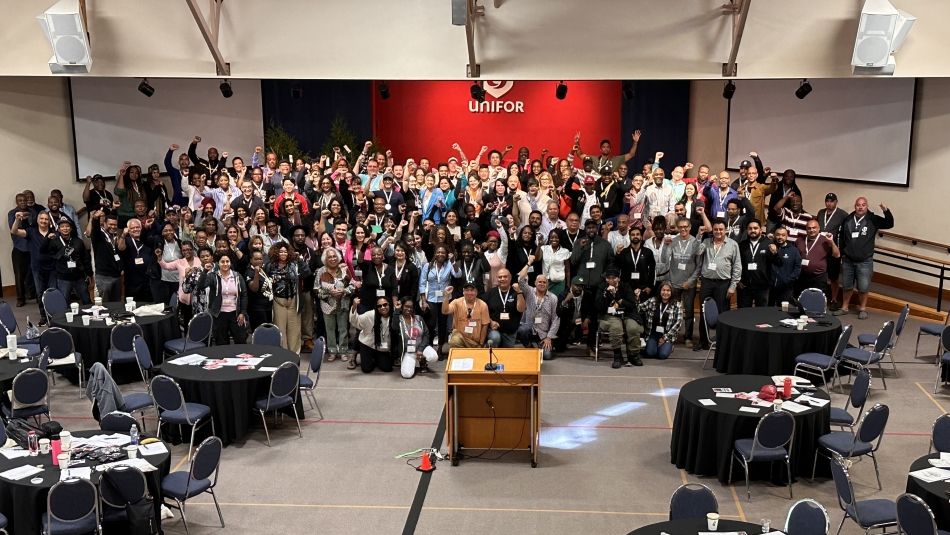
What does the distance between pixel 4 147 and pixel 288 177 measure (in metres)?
4.49

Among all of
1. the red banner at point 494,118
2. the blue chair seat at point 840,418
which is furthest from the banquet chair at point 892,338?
the red banner at point 494,118

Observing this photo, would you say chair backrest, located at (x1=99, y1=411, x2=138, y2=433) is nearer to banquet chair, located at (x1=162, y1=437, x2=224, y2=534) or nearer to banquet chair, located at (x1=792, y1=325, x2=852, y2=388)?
banquet chair, located at (x1=162, y1=437, x2=224, y2=534)

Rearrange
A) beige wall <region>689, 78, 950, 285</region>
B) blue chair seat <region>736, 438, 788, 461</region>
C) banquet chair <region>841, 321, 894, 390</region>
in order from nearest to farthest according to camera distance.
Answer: blue chair seat <region>736, 438, 788, 461</region> → banquet chair <region>841, 321, 894, 390</region> → beige wall <region>689, 78, 950, 285</region>

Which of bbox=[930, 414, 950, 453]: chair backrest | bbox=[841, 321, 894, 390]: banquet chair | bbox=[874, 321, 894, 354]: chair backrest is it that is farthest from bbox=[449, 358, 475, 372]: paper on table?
bbox=[874, 321, 894, 354]: chair backrest

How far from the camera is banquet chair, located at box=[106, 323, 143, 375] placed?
11.0 m

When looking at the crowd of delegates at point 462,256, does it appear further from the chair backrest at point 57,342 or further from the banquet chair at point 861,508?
the banquet chair at point 861,508

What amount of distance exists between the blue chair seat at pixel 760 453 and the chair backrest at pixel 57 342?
7.14 metres

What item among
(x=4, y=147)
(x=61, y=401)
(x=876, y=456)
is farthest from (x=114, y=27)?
(x=876, y=456)

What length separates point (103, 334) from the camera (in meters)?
11.3

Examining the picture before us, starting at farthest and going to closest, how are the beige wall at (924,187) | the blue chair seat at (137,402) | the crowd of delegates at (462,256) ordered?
1. the beige wall at (924,187)
2. the crowd of delegates at (462,256)
3. the blue chair seat at (137,402)

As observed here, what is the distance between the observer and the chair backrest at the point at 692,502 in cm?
665

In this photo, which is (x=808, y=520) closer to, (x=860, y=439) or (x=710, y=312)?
(x=860, y=439)

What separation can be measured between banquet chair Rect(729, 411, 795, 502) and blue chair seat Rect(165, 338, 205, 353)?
622cm

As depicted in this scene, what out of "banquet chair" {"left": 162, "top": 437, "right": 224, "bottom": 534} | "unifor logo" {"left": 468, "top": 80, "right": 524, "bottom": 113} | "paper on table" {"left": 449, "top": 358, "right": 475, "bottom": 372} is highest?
"unifor logo" {"left": 468, "top": 80, "right": 524, "bottom": 113}
